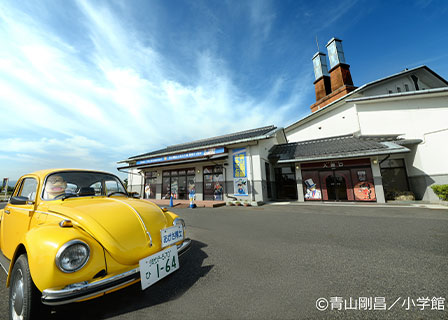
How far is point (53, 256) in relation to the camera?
1567 millimetres

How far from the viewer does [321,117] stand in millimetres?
18062

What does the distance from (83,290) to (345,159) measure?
1392 centimetres

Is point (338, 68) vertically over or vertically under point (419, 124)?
over

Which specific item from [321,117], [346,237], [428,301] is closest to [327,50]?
[321,117]

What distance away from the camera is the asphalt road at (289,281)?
185 cm

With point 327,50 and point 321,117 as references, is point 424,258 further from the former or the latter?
point 327,50

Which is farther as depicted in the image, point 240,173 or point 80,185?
point 240,173

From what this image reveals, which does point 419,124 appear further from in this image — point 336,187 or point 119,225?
point 119,225

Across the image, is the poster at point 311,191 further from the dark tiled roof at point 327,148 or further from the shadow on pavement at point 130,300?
the shadow on pavement at point 130,300

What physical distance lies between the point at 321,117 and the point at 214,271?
19800mm

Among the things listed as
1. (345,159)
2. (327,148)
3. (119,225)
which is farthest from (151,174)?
(345,159)

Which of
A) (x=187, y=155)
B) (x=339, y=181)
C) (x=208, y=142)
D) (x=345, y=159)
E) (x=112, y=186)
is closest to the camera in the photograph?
(x=112, y=186)

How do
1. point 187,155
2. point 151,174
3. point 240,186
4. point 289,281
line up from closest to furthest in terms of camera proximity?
1. point 289,281
2. point 240,186
3. point 187,155
4. point 151,174

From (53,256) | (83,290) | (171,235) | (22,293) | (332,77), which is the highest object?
(332,77)
